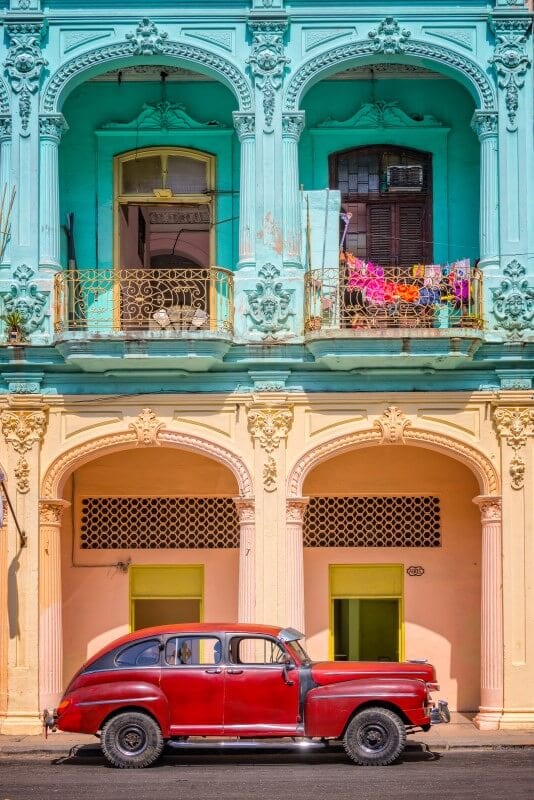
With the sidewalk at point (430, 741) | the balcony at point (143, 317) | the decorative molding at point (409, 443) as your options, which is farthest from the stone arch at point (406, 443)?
the sidewalk at point (430, 741)

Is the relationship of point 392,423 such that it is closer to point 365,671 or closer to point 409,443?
point 409,443

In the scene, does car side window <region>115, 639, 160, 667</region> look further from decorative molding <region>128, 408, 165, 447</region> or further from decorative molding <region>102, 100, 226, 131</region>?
decorative molding <region>102, 100, 226, 131</region>

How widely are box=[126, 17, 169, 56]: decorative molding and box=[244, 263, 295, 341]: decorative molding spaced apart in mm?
3241

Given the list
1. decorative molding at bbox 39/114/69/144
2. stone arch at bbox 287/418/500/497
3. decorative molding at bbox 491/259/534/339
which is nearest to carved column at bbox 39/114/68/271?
decorative molding at bbox 39/114/69/144

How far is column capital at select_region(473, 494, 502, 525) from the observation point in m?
20.4

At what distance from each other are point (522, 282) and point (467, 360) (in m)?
1.26

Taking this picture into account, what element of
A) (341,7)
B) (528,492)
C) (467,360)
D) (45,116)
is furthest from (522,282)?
(45,116)

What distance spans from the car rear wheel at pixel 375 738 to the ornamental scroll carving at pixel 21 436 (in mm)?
5782

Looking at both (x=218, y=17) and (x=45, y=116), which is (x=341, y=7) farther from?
(x=45, y=116)

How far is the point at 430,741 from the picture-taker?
62.3 feet

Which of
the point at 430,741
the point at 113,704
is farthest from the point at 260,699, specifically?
the point at 430,741

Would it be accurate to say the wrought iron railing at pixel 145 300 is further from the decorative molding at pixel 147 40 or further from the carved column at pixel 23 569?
the decorative molding at pixel 147 40

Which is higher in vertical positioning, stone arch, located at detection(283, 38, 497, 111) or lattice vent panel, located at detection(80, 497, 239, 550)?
stone arch, located at detection(283, 38, 497, 111)

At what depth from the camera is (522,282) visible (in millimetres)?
20422
